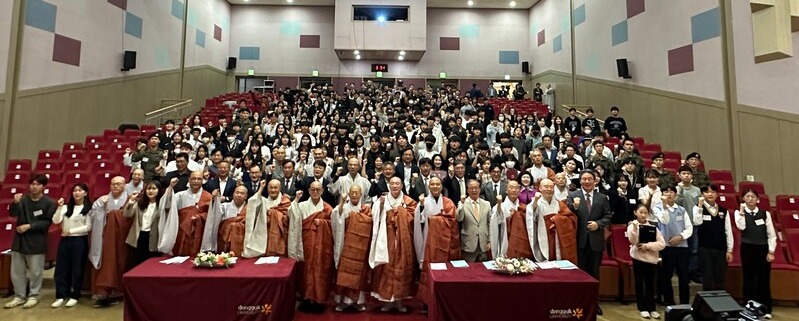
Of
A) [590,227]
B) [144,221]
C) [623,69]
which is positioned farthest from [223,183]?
[623,69]

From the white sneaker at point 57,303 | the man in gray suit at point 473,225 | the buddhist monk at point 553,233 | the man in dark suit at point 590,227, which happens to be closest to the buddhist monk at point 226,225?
the white sneaker at point 57,303

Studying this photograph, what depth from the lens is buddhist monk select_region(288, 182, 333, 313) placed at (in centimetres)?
465

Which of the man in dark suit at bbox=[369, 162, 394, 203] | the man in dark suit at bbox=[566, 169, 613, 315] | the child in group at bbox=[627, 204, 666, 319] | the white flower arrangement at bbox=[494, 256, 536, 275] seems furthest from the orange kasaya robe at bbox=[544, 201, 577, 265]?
the man in dark suit at bbox=[369, 162, 394, 203]

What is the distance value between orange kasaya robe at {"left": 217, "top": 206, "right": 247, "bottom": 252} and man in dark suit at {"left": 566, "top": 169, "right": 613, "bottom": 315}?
149 inches

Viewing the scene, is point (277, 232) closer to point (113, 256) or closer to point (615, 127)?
point (113, 256)

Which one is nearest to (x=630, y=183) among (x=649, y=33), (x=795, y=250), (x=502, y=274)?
(x=795, y=250)

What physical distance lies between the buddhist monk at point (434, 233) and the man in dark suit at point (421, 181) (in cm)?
73

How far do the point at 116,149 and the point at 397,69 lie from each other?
39.9ft

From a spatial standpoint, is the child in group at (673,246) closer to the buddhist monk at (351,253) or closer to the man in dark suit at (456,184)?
the man in dark suit at (456,184)

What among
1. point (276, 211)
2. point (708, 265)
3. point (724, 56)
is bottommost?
point (708, 265)

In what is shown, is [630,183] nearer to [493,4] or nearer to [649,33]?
[649,33]

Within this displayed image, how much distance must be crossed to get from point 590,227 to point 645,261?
655mm

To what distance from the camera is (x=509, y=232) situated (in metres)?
4.83

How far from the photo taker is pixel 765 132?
25.6 ft
